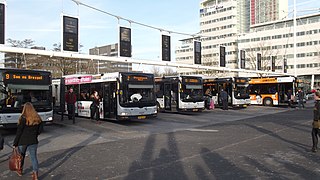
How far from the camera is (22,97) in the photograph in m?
13.1

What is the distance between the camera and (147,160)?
8.27 meters

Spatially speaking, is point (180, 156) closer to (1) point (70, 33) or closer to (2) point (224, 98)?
(1) point (70, 33)

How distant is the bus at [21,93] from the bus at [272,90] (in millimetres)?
23267

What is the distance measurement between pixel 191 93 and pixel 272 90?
12.4 m

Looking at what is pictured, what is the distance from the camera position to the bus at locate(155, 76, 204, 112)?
21.9 meters

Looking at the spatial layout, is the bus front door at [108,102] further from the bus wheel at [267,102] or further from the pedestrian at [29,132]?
the bus wheel at [267,102]

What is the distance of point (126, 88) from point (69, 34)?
15.2 ft

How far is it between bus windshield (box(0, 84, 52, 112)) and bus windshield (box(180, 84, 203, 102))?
1051cm

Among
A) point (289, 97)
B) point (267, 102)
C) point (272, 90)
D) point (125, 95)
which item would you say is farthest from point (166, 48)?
point (289, 97)

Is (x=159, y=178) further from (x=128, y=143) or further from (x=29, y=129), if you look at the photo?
(x=128, y=143)

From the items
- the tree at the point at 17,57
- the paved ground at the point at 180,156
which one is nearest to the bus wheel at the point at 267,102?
the paved ground at the point at 180,156

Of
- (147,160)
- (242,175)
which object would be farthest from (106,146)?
(242,175)

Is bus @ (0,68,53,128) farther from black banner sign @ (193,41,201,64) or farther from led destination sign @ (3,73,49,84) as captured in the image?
black banner sign @ (193,41,201,64)

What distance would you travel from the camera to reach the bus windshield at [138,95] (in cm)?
1634
